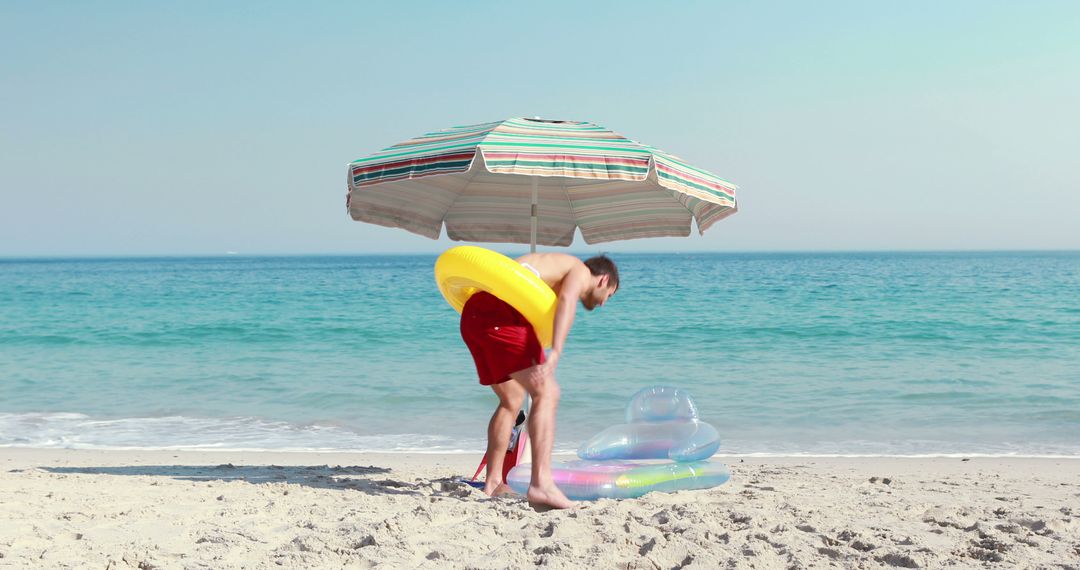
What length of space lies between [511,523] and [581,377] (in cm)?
606

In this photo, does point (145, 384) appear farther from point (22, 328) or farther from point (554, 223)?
point (22, 328)

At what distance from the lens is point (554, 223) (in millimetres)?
5812

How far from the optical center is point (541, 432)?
151 inches

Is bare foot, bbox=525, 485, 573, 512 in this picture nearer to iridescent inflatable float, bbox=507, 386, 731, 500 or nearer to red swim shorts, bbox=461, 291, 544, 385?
iridescent inflatable float, bbox=507, 386, 731, 500

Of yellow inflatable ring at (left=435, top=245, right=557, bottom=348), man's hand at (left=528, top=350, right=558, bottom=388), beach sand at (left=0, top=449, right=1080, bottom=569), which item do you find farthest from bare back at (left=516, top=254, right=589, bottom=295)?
beach sand at (left=0, top=449, right=1080, bottom=569)

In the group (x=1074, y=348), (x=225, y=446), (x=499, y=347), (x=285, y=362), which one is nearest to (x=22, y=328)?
(x=285, y=362)

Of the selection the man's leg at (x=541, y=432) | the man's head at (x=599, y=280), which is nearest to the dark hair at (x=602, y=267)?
the man's head at (x=599, y=280)

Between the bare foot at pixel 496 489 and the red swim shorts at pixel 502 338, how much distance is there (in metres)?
0.67

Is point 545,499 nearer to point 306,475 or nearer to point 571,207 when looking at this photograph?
point 306,475

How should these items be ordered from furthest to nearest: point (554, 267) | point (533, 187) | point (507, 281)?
point (533, 187) < point (554, 267) < point (507, 281)

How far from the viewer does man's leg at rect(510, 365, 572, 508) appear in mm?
3801

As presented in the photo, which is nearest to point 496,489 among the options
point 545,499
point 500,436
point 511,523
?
point 500,436

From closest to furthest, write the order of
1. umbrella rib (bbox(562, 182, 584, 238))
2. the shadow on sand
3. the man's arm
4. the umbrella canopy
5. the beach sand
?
the beach sand → the man's arm → the umbrella canopy → the shadow on sand → umbrella rib (bbox(562, 182, 584, 238))

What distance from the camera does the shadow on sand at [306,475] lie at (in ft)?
15.0
